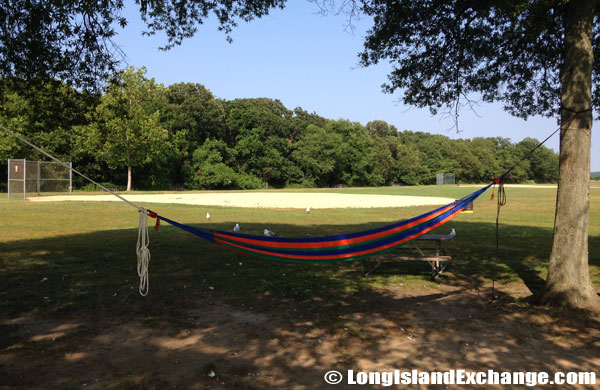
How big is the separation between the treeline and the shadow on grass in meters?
4.55

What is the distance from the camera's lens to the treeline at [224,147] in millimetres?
40406

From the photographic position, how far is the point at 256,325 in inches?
181

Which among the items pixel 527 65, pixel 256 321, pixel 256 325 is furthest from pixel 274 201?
pixel 256 325

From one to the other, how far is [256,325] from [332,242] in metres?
1.49

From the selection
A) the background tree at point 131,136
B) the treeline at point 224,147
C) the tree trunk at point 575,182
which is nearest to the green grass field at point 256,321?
the tree trunk at point 575,182

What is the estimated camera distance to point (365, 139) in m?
76.1

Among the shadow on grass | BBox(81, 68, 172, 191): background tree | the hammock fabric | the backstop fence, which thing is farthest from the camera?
BBox(81, 68, 172, 191): background tree

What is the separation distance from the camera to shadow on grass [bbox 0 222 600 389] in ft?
11.5

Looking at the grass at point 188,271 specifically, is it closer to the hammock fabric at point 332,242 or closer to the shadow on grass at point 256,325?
the shadow on grass at point 256,325

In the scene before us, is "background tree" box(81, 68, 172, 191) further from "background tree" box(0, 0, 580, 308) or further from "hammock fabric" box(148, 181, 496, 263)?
"hammock fabric" box(148, 181, 496, 263)

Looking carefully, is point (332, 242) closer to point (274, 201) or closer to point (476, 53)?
point (476, 53)

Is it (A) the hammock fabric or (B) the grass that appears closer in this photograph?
(A) the hammock fabric

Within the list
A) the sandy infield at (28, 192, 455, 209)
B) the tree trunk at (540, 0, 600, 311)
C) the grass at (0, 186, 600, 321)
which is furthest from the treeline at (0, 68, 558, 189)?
the tree trunk at (540, 0, 600, 311)

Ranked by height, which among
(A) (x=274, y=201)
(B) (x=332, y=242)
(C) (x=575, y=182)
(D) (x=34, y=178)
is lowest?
(A) (x=274, y=201)
